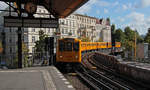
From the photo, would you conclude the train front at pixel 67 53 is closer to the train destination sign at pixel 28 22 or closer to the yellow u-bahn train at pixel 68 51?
the yellow u-bahn train at pixel 68 51

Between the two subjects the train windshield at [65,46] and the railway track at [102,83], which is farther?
the train windshield at [65,46]

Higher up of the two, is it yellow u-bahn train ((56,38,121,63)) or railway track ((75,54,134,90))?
yellow u-bahn train ((56,38,121,63))

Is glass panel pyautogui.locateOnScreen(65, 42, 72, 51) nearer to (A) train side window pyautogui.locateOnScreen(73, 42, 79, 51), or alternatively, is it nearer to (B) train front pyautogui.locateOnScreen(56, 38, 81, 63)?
(B) train front pyautogui.locateOnScreen(56, 38, 81, 63)

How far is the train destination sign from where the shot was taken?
10266 millimetres

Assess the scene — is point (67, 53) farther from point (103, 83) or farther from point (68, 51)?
point (103, 83)

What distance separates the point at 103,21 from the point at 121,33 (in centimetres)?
1133

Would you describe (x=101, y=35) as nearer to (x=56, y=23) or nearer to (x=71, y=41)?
(x=71, y=41)

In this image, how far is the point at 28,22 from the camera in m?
10.6

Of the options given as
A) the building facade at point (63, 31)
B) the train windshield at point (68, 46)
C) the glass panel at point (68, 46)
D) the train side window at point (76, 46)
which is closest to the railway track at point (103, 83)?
the train side window at point (76, 46)

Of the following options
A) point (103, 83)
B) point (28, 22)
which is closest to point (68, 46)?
point (103, 83)

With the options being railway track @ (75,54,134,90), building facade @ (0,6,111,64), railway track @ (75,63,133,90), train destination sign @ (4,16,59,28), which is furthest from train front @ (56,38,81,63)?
building facade @ (0,6,111,64)

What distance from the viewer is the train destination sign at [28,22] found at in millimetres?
10266

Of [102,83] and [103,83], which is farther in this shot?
[103,83]

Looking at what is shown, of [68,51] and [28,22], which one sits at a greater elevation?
[28,22]
